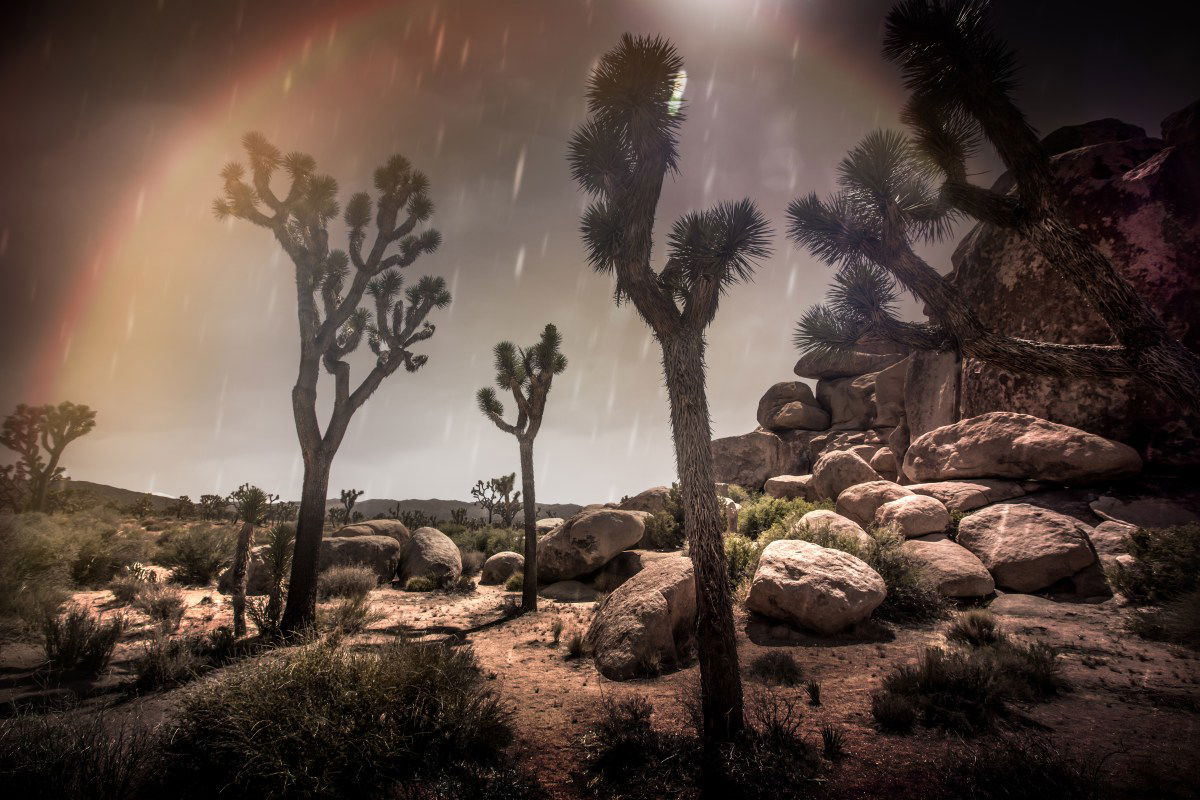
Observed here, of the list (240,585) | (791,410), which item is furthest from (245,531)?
(791,410)

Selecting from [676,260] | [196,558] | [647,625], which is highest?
[676,260]

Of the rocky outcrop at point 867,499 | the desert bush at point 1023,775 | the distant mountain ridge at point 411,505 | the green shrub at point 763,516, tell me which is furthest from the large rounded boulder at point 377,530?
the distant mountain ridge at point 411,505

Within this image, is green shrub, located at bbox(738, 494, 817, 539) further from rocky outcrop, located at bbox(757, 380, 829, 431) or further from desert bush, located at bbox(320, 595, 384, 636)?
desert bush, located at bbox(320, 595, 384, 636)

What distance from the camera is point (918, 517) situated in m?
10.1

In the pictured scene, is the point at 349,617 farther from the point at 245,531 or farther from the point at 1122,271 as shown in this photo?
the point at 1122,271

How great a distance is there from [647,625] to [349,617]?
6.24m

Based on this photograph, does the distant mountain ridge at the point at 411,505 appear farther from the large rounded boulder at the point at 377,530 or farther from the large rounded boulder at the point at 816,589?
the large rounded boulder at the point at 816,589

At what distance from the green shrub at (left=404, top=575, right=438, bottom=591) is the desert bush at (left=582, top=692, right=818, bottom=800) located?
10925 mm

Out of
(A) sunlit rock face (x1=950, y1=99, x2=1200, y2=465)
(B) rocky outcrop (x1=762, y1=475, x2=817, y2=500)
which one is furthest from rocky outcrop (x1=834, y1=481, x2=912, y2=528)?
(B) rocky outcrop (x1=762, y1=475, x2=817, y2=500)

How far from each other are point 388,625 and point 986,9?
48.8ft

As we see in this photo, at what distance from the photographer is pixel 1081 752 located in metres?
3.46

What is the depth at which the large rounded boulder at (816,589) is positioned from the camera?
6.95 metres

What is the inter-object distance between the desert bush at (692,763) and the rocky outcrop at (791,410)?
21.6 meters

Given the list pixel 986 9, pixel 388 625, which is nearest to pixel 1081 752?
pixel 986 9
